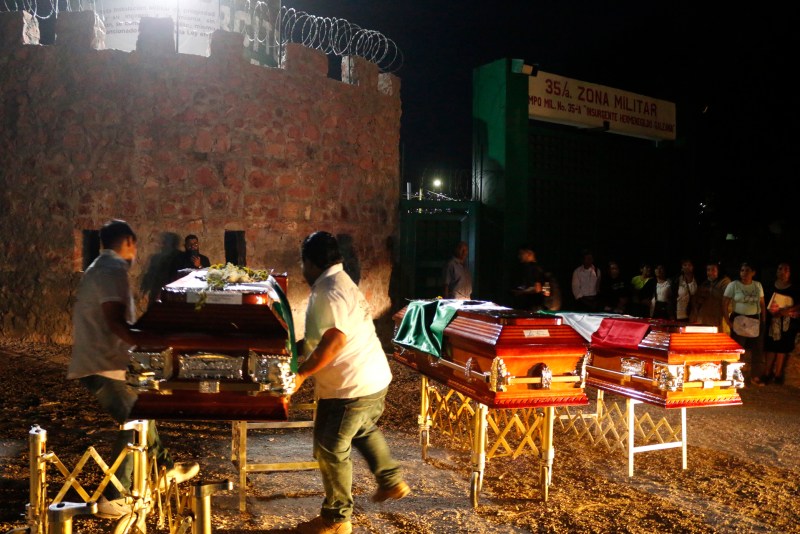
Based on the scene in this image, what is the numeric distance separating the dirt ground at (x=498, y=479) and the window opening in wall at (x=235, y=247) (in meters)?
3.10

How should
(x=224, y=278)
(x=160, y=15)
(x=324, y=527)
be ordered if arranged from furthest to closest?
(x=160, y=15), (x=224, y=278), (x=324, y=527)

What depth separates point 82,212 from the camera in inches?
340

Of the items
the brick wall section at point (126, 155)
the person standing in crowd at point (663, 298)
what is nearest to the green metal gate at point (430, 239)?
the brick wall section at point (126, 155)

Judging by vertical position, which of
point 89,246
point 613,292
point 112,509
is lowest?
point 112,509

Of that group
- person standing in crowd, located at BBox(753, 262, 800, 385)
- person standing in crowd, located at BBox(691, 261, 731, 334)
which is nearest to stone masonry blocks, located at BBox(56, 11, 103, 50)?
person standing in crowd, located at BBox(691, 261, 731, 334)

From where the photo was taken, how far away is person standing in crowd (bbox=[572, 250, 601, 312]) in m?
10.7

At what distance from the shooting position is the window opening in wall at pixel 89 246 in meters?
8.73

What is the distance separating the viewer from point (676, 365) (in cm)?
441

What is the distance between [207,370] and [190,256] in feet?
18.6

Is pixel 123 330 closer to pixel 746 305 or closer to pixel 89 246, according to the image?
pixel 89 246

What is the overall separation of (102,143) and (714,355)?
723cm

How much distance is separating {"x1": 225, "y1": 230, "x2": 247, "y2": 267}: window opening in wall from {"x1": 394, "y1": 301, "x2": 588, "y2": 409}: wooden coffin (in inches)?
209

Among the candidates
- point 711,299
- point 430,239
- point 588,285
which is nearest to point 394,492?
point 711,299

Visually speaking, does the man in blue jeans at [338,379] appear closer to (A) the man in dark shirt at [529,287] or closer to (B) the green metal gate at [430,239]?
(A) the man in dark shirt at [529,287]
